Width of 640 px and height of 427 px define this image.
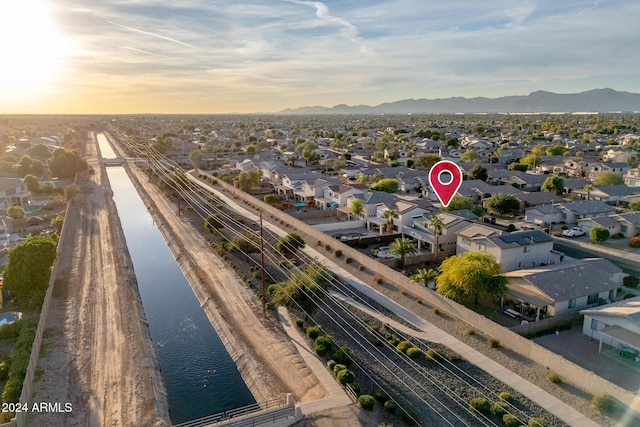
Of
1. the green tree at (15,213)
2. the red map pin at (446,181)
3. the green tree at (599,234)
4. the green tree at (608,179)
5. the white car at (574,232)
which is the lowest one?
the white car at (574,232)

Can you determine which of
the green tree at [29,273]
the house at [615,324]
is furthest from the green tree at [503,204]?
the green tree at [29,273]

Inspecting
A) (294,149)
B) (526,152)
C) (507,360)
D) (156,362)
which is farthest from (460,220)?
(294,149)

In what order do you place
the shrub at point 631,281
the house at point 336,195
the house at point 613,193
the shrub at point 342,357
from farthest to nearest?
the house at point 336,195 < the house at point 613,193 < the shrub at point 631,281 < the shrub at point 342,357

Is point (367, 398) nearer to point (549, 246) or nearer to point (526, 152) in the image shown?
point (549, 246)

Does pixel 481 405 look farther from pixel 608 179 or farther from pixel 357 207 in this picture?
pixel 608 179

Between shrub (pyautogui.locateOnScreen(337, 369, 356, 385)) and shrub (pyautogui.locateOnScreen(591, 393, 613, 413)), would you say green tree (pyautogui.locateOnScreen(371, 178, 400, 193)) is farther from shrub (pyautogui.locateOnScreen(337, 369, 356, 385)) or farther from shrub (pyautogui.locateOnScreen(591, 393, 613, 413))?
shrub (pyautogui.locateOnScreen(591, 393, 613, 413))

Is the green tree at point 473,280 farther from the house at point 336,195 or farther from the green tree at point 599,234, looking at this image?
the house at point 336,195

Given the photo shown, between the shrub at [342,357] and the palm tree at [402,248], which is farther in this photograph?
the palm tree at [402,248]

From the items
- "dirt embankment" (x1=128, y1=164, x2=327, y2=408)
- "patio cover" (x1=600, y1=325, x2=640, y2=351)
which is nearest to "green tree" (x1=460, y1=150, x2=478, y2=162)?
"dirt embankment" (x1=128, y1=164, x2=327, y2=408)
